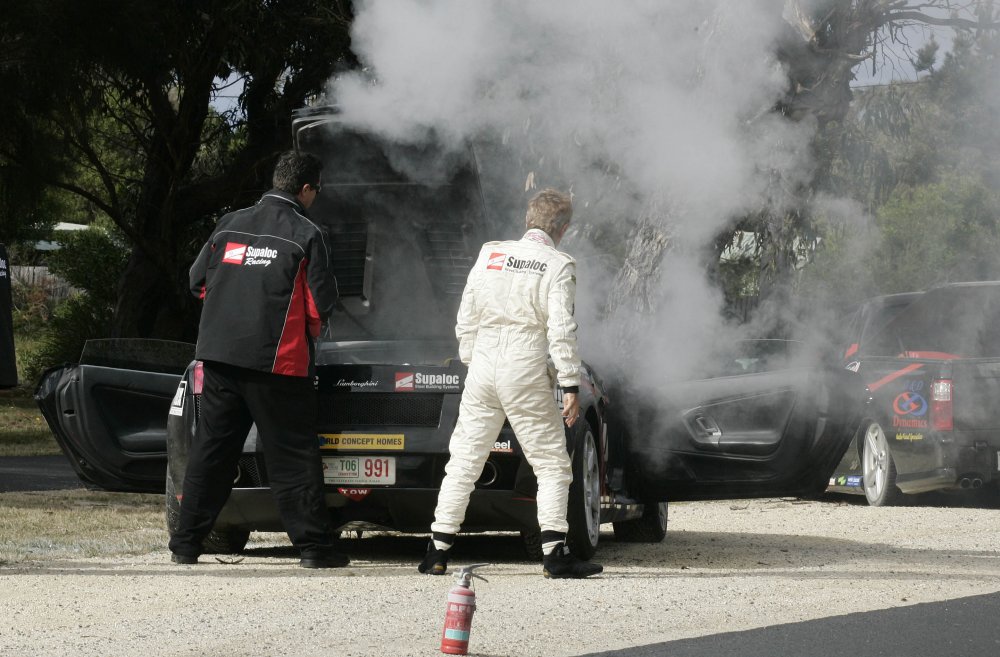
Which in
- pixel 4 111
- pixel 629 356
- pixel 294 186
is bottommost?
pixel 629 356

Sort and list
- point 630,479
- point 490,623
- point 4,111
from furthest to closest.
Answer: point 4,111 → point 630,479 → point 490,623

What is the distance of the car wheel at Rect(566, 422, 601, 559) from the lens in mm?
7219

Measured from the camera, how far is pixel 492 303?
6.74 m

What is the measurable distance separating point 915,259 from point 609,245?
21913mm

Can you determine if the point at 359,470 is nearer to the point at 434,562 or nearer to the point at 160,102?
the point at 434,562

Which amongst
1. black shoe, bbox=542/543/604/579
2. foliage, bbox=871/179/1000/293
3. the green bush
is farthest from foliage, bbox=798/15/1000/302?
the green bush

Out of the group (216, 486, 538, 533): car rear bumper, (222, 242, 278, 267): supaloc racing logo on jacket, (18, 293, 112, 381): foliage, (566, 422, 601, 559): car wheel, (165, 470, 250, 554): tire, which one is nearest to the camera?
(222, 242, 278, 267): supaloc racing logo on jacket

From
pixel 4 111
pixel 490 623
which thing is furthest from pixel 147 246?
pixel 490 623

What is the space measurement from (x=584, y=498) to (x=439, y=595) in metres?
1.29

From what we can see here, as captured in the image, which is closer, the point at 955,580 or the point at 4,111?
the point at 955,580

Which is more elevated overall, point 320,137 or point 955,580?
point 320,137

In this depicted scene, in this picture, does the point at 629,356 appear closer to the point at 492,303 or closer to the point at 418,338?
the point at 418,338

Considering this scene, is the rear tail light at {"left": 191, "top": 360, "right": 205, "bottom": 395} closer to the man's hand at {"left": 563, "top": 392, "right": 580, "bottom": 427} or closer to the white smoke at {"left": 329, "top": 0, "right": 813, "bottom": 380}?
the man's hand at {"left": 563, "top": 392, "right": 580, "bottom": 427}

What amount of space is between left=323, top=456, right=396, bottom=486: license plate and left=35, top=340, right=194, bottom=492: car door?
1497 mm
